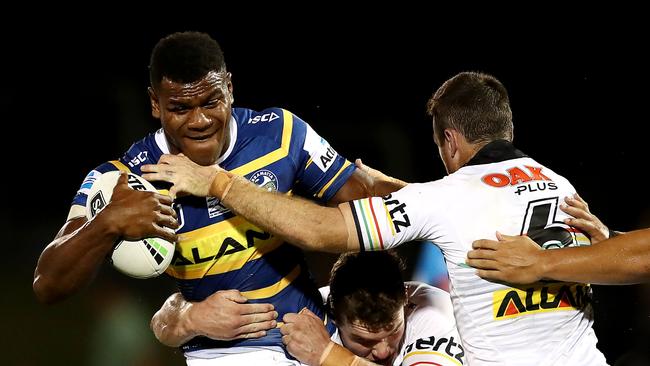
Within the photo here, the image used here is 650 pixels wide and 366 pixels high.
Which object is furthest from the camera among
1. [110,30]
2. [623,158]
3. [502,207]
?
[110,30]

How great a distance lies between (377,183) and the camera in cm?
375

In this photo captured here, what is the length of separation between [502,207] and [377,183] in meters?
0.81

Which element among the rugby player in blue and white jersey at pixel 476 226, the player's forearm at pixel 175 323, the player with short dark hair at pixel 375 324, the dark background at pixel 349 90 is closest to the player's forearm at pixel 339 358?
the player with short dark hair at pixel 375 324

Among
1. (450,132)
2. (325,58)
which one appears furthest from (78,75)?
(450,132)

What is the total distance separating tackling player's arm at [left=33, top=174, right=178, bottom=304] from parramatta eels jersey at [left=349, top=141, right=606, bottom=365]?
682 mm

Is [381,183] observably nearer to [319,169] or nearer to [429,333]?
[319,169]

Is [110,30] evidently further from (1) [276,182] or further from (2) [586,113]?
(1) [276,182]

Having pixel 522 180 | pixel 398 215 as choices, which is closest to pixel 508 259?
pixel 522 180

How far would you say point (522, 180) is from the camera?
3098 mm

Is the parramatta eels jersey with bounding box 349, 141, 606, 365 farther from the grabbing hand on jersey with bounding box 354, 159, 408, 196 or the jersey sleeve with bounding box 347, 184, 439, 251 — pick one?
the grabbing hand on jersey with bounding box 354, 159, 408, 196

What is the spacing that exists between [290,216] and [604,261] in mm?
1098

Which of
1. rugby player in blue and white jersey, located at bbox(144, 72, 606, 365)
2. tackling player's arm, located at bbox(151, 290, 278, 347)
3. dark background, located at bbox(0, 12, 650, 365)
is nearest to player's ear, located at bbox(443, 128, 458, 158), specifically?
rugby player in blue and white jersey, located at bbox(144, 72, 606, 365)

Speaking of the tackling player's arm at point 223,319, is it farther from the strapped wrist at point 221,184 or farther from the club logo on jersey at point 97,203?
the club logo on jersey at point 97,203

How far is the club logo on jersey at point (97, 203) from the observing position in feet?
10.0
